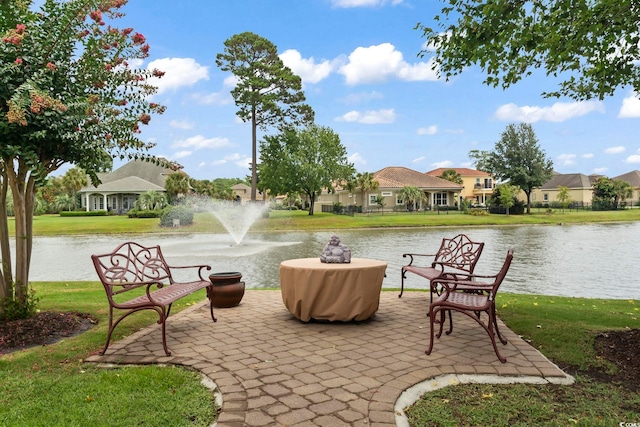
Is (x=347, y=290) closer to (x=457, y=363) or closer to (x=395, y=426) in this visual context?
(x=457, y=363)

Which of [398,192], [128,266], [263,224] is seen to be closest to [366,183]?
[398,192]

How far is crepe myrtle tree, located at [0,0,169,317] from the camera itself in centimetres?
495

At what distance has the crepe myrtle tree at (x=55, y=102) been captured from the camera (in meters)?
4.95

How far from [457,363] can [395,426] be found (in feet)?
4.75

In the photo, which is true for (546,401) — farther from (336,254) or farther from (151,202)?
(151,202)

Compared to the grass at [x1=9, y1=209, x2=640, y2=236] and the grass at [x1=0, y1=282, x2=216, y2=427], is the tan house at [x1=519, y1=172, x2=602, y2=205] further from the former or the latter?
the grass at [x1=0, y1=282, x2=216, y2=427]

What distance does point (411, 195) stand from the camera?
158ft

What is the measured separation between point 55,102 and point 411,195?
45302 mm

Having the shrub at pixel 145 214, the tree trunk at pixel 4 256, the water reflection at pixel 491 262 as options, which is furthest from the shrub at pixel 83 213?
the tree trunk at pixel 4 256

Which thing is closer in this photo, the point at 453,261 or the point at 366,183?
the point at 453,261

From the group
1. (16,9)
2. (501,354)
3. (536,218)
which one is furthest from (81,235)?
(536,218)

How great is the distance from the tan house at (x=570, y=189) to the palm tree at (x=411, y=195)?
26.3 metres

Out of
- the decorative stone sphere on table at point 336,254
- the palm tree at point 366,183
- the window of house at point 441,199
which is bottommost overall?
the decorative stone sphere on table at point 336,254

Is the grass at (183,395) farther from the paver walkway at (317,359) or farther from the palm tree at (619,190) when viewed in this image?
the palm tree at (619,190)
